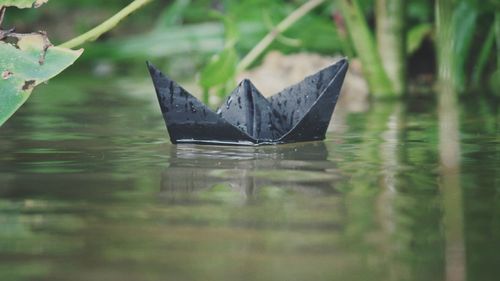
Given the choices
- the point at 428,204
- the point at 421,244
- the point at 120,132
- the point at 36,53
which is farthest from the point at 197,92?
the point at 421,244

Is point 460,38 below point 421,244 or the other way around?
the other way around

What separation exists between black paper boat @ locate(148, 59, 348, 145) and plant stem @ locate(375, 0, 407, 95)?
1.19 metres

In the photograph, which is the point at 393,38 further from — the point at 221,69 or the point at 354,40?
the point at 221,69

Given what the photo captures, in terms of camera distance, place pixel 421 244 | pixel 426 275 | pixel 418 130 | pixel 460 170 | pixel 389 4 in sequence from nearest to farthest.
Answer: pixel 426 275 → pixel 421 244 → pixel 460 170 → pixel 418 130 → pixel 389 4

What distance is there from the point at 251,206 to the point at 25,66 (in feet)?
1.94

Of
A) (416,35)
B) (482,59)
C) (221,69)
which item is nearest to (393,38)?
(482,59)

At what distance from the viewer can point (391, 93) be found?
3.39 metres

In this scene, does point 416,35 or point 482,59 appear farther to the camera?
point 416,35

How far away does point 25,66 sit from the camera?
1862 mm

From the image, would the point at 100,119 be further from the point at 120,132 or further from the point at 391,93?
the point at 391,93

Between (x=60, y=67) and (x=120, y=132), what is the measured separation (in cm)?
67

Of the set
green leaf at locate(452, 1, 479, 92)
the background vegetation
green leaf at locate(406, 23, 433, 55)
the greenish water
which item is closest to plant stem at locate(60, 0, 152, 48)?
the background vegetation

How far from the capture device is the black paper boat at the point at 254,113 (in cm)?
209

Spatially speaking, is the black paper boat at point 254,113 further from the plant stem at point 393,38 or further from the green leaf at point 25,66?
the plant stem at point 393,38
